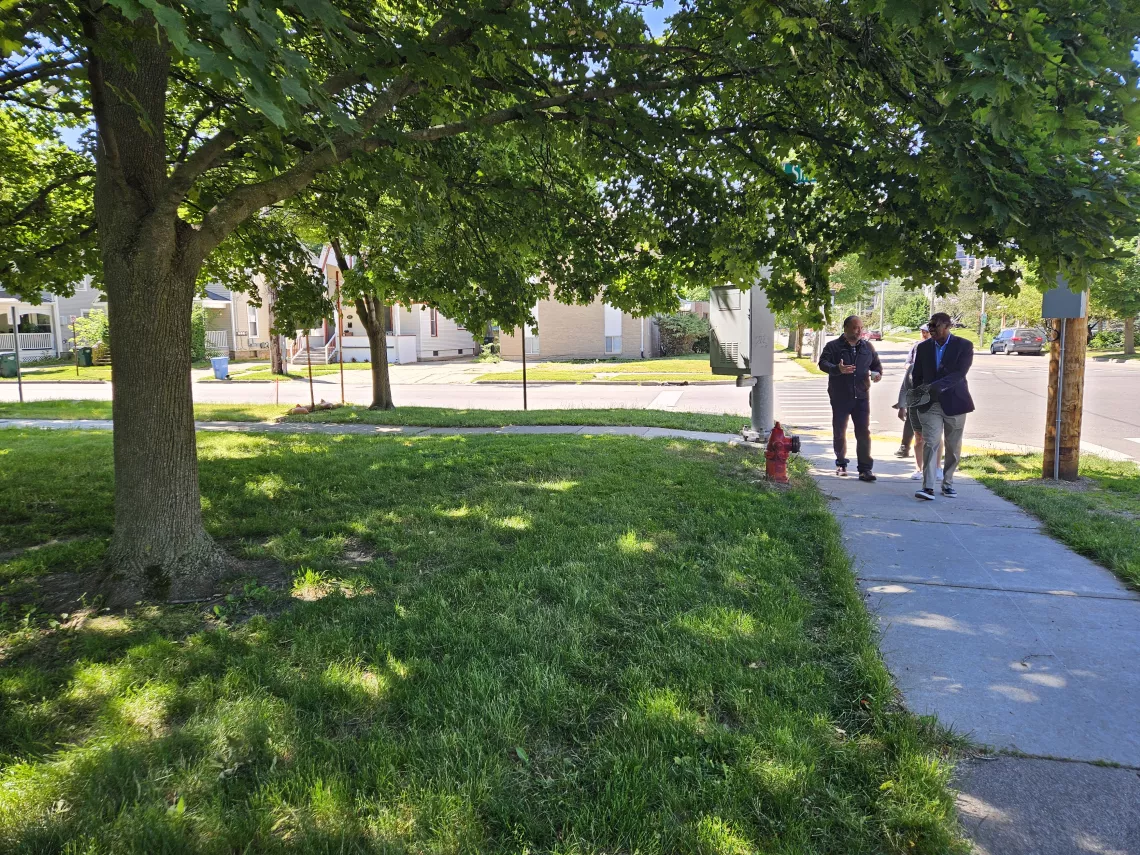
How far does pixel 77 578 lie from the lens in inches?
179

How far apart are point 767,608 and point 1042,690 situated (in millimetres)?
1289

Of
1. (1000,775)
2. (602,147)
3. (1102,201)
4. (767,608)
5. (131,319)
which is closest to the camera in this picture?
(1000,775)

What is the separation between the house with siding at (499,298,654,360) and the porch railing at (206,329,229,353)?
53.7 ft

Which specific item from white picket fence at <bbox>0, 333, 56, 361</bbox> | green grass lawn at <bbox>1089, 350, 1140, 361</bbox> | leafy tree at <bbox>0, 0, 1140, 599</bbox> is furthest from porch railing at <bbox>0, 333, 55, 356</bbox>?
green grass lawn at <bbox>1089, 350, 1140, 361</bbox>

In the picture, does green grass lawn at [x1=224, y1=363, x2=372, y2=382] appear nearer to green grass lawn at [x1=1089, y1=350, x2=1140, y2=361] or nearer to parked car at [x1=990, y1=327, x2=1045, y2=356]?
parked car at [x1=990, y1=327, x2=1045, y2=356]

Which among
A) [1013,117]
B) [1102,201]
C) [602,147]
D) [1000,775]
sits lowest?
[1000,775]

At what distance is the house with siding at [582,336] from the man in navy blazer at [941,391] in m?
29.7

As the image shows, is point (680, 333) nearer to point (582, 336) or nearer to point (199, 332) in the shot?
point (582, 336)

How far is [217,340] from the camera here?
39375 mm

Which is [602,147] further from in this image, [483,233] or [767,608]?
[767,608]

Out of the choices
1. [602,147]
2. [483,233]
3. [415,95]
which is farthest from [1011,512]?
[415,95]

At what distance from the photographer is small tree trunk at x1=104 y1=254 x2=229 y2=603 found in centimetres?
418

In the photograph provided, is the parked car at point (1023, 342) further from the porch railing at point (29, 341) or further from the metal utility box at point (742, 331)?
the porch railing at point (29, 341)

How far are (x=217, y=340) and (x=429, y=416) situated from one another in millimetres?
31183
